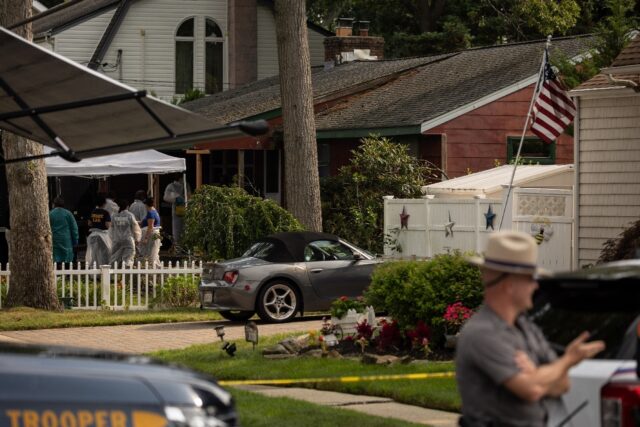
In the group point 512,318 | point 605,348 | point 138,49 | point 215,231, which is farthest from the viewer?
point 138,49

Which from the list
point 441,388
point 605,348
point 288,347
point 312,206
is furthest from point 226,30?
point 605,348

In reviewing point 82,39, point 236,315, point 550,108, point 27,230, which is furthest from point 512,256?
point 82,39

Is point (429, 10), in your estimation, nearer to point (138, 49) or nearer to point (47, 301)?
point (138, 49)

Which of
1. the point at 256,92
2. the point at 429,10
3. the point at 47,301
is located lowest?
the point at 47,301

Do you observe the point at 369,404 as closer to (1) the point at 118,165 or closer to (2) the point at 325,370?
(2) the point at 325,370

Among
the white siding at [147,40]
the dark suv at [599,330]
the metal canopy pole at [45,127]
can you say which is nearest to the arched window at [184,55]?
the white siding at [147,40]

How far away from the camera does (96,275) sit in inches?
899

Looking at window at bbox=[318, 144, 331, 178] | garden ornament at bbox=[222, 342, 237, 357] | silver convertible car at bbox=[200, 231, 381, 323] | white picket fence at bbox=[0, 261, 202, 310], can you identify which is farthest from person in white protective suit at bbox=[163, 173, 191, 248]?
garden ornament at bbox=[222, 342, 237, 357]

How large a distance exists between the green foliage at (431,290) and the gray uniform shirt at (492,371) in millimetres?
8634

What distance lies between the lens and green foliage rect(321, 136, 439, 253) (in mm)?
27031

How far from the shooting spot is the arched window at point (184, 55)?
4400 centimetres

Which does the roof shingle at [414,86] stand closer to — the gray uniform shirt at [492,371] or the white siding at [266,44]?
the white siding at [266,44]

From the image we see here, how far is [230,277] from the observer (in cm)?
2000

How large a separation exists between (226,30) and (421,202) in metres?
20.6
